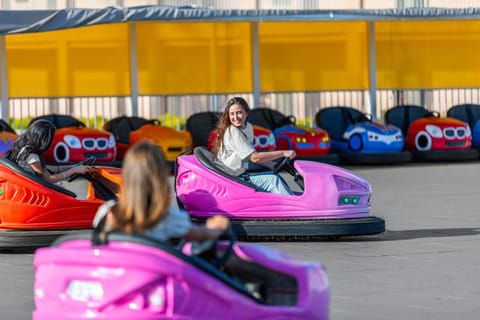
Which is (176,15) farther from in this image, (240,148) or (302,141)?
(240,148)

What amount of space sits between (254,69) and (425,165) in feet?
11.1

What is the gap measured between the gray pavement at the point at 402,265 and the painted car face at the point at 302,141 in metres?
4.81

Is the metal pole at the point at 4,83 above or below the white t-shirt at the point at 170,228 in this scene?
above

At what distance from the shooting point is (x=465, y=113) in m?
21.7

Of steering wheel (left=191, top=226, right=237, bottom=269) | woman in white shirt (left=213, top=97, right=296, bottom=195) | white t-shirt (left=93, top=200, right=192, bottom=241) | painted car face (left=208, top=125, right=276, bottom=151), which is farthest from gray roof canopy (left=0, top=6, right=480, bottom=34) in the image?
white t-shirt (left=93, top=200, right=192, bottom=241)

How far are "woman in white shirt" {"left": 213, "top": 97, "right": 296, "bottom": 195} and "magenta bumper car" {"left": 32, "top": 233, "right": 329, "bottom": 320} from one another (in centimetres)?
494

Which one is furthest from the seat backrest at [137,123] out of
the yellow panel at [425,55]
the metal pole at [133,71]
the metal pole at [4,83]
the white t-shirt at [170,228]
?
the white t-shirt at [170,228]

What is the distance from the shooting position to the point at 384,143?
64.7 feet

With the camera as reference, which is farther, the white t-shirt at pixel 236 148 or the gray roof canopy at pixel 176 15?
the gray roof canopy at pixel 176 15

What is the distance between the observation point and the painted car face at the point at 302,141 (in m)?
19.3

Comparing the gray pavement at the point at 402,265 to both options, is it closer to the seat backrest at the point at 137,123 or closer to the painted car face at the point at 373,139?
the painted car face at the point at 373,139

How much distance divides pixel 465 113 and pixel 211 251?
16.8 m

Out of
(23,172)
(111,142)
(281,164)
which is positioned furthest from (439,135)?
(23,172)

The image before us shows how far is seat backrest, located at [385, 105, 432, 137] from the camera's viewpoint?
69.2 ft
